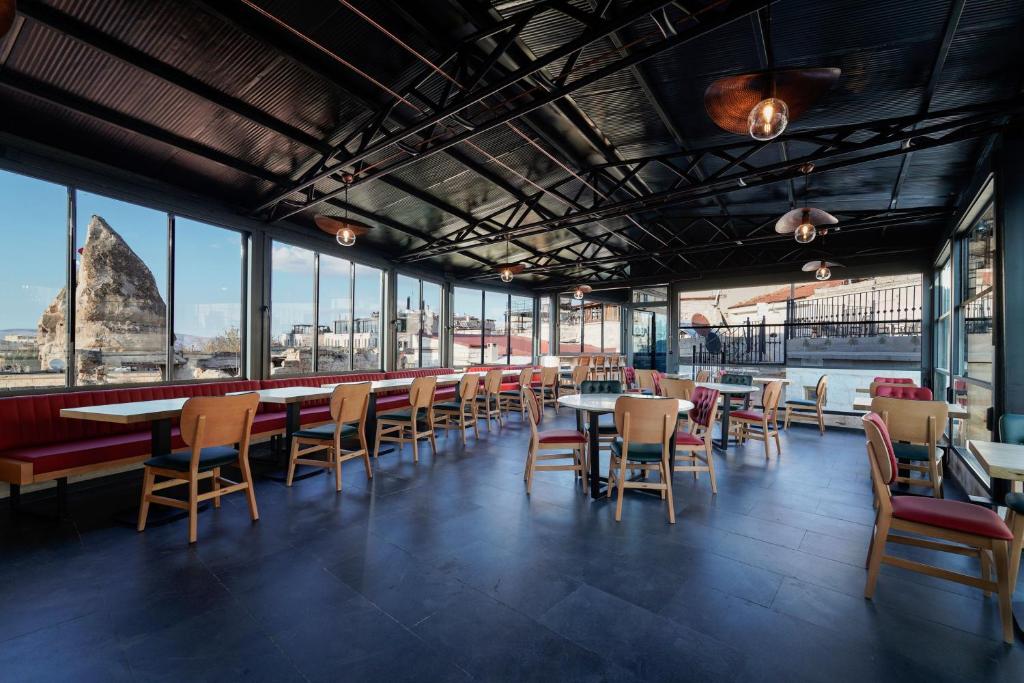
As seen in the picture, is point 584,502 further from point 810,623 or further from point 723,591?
point 810,623

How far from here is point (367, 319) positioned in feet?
27.8

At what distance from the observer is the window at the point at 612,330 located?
14.5 metres

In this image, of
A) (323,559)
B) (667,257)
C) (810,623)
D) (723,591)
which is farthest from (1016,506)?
(667,257)

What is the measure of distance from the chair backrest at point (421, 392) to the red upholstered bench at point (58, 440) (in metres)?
2.42

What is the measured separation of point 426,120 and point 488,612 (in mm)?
3781

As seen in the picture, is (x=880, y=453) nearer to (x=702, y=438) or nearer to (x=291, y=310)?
(x=702, y=438)

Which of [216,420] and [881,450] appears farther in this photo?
[216,420]

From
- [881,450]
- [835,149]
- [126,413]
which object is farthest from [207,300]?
[835,149]

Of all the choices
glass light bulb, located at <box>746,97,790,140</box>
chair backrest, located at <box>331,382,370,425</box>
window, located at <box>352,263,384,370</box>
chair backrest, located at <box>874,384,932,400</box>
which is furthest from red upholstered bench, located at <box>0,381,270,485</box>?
chair backrest, located at <box>874,384,932,400</box>

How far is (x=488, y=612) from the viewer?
2.05 m

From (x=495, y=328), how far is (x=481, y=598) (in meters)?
10.0

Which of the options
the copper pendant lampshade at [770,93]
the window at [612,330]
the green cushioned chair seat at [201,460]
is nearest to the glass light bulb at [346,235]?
the green cushioned chair seat at [201,460]

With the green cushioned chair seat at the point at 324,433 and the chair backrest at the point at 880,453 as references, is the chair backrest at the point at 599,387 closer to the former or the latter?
the green cushioned chair seat at the point at 324,433

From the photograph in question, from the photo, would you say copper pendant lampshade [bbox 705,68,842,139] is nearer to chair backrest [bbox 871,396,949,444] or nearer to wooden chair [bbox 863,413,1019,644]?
wooden chair [bbox 863,413,1019,644]
